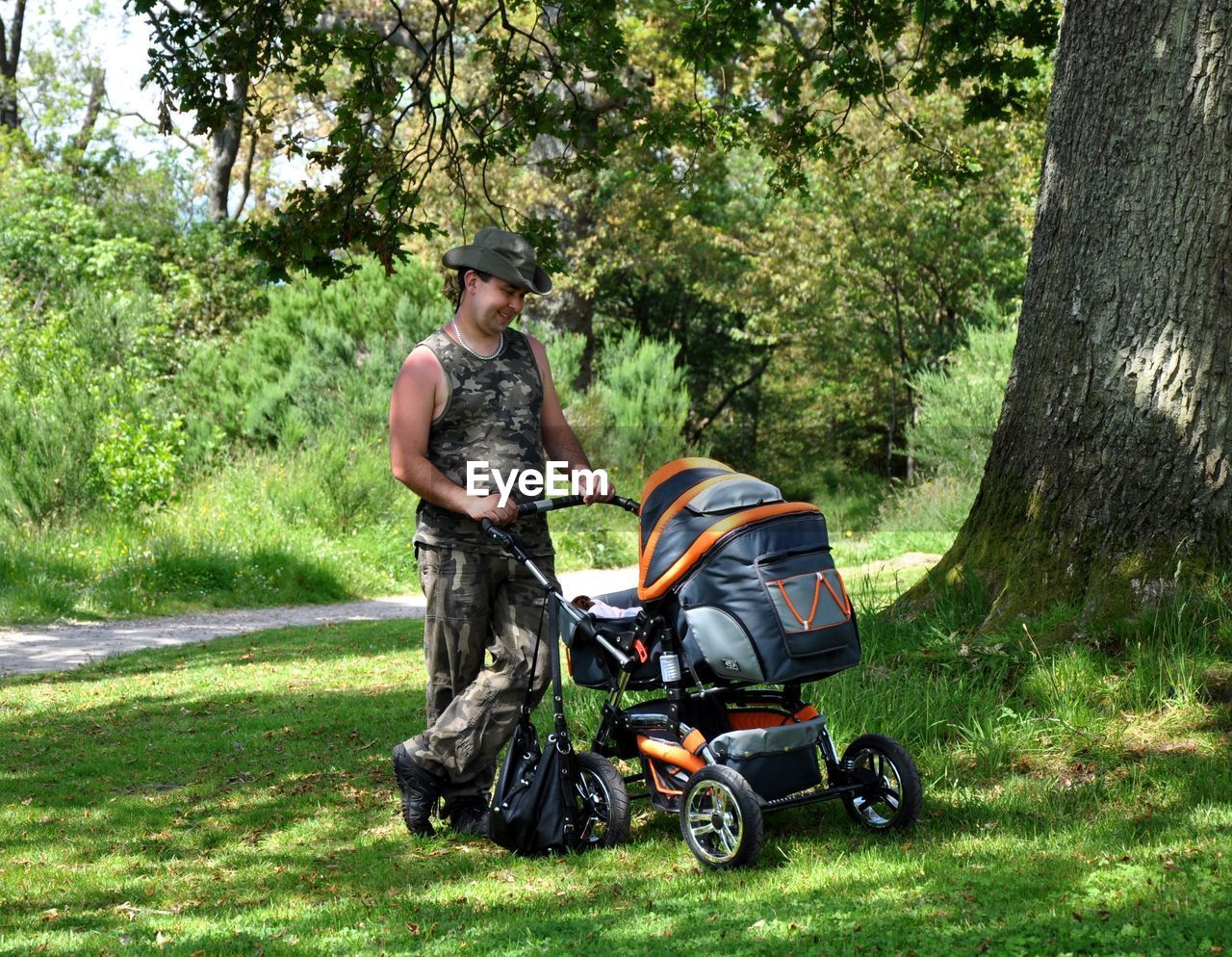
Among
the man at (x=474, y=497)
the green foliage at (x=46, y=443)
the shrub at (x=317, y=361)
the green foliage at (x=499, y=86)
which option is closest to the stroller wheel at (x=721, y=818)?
the man at (x=474, y=497)

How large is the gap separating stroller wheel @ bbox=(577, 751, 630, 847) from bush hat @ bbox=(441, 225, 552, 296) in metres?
1.78

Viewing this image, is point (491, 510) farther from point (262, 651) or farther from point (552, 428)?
point (262, 651)

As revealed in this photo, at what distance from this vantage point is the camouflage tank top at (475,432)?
17.4 ft

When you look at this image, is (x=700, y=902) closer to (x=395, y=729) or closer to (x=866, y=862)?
(x=866, y=862)

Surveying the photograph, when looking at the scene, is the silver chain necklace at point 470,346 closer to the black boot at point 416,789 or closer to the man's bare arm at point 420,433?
the man's bare arm at point 420,433

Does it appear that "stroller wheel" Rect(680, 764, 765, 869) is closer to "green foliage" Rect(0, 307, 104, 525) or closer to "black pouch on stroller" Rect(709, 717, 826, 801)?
"black pouch on stroller" Rect(709, 717, 826, 801)

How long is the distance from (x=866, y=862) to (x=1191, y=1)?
4526mm

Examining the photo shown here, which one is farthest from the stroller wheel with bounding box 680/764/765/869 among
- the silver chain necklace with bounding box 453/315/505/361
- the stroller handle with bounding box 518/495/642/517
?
the silver chain necklace with bounding box 453/315/505/361

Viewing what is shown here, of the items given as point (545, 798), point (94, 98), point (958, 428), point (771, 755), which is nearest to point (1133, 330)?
point (771, 755)

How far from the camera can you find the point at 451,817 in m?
5.61

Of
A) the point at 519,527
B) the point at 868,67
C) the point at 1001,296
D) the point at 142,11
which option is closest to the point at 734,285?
the point at 1001,296

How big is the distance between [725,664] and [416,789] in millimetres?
1584

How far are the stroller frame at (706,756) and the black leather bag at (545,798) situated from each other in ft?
0.29

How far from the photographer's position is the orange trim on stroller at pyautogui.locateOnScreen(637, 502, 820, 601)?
469 cm
